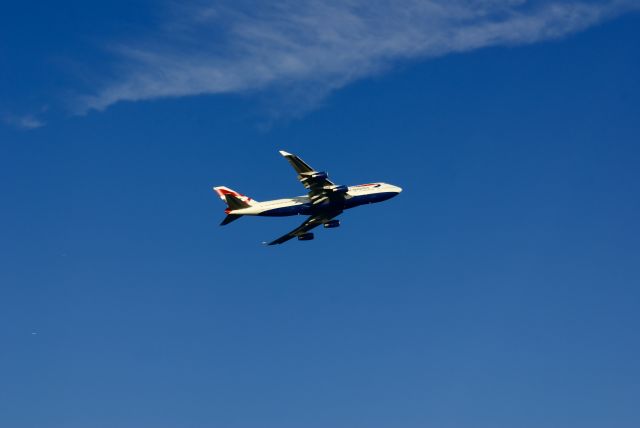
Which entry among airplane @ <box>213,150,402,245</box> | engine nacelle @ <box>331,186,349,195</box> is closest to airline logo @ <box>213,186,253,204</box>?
airplane @ <box>213,150,402,245</box>

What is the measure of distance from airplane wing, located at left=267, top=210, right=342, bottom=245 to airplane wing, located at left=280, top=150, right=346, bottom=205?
17.4 feet

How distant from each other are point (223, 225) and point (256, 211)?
6.35 m

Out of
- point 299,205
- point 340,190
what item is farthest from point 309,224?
point 340,190

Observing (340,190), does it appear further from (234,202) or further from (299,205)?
(234,202)

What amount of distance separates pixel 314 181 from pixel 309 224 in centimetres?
1615

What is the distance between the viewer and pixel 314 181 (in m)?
167

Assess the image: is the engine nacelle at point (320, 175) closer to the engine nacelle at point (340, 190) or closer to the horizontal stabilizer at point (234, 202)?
the engine nacelle at point (340, 190)

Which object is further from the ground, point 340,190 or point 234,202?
point 234,202

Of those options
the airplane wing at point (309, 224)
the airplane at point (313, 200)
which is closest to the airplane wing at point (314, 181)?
the airplane at point (313, 200)

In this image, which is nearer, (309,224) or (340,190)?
(340,190)

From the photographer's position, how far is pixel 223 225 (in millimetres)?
171875

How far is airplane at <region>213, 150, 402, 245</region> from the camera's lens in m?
166

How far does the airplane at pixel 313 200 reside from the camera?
16638cm

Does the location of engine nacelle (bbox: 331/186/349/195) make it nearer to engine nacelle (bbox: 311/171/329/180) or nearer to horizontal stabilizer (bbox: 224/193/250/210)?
engine nacelle (bbox: 311/171/329/180)
